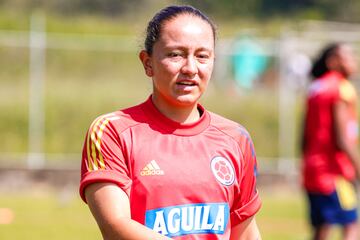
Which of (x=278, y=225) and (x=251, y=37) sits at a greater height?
(x=251, y=37)

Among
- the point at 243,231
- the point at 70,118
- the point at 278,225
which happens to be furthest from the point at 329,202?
the point at 70,118

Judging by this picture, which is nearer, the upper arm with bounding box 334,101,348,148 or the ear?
the ear

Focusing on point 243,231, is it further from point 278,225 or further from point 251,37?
point 251,37

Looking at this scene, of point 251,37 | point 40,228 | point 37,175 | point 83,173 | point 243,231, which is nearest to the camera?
point 83,173

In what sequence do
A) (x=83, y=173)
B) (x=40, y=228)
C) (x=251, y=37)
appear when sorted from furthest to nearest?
(x=251, y=37)
(x=40, y=228)
(x=83, y=173)

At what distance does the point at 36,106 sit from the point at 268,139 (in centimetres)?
406

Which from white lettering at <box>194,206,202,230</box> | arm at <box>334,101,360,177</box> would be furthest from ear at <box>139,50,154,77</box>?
arm at <box>334,101,360,177</box>

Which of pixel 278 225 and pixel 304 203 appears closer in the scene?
pixel 278 225

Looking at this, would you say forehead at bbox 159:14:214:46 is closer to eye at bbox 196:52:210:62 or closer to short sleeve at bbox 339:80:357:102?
eye at bbox 196:52:210:62

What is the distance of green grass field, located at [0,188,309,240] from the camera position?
12.4 metres

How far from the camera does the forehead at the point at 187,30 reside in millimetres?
4219

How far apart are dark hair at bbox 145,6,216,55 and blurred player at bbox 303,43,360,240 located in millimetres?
5457

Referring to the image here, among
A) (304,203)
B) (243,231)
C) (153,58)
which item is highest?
(153,58)

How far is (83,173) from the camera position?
418cm
